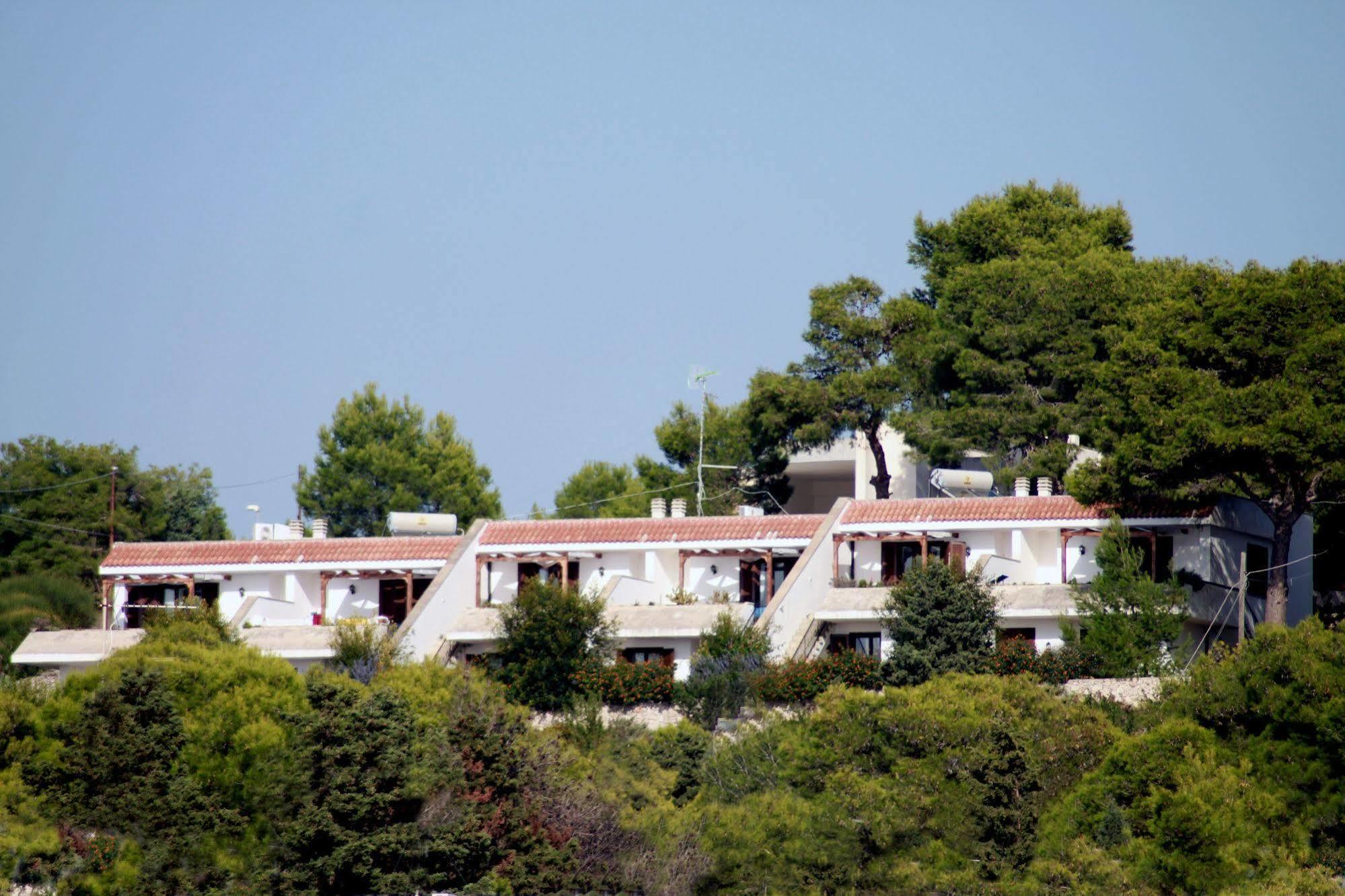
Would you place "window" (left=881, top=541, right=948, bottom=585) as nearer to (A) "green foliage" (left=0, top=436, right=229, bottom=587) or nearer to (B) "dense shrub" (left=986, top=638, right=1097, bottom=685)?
(B) "dense shrub" (left=986, top=638, right=1097, bottom=685)

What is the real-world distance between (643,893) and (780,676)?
1148cm

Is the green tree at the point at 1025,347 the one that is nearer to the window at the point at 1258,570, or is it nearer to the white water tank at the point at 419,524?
the window at the point at 1258,570

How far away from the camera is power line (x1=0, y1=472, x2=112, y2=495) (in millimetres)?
75938

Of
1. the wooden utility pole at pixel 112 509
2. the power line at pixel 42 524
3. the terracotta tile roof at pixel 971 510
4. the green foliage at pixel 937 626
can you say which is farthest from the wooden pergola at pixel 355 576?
the power line at pixel 42 524

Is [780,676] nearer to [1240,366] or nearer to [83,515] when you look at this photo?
[1240,366]

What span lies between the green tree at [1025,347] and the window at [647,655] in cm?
1240

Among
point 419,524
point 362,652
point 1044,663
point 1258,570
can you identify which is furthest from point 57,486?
point 1258,570

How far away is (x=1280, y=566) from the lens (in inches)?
1955

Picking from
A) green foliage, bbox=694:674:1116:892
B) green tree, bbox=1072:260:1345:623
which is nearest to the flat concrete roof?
green tree, bbox=1072:260:1345:623

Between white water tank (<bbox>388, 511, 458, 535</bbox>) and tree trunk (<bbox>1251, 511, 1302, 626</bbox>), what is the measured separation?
80.1 ft

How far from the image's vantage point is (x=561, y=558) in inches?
2260

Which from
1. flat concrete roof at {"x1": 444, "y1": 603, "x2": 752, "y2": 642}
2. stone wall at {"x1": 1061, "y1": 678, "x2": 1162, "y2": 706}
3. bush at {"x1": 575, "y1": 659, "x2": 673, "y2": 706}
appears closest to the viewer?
stone wall at {"x1": 1061, "y1": 678, "x2": 1162, "y2": 706}

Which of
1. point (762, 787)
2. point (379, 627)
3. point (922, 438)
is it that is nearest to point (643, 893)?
point (762, 787)

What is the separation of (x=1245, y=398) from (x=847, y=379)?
17.0 metres
